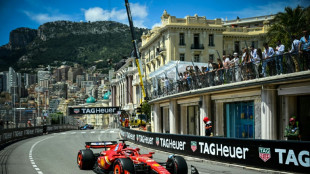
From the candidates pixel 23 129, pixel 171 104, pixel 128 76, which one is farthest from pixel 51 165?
pixel 128 76

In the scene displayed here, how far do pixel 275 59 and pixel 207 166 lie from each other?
573 cm

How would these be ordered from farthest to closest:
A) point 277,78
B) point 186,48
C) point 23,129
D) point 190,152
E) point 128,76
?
point 128,76, point 186,48, point 23,129, point 190,152, point 277,78

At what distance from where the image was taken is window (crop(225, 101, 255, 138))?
71.6ft

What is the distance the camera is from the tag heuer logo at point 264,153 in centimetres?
1304

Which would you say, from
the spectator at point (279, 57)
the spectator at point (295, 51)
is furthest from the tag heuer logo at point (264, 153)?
the spectator at point (279, 57)

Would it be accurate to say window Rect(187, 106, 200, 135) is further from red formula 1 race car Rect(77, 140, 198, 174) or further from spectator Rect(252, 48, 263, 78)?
red formula 1 race car Rect(77, 140, 198, 174)

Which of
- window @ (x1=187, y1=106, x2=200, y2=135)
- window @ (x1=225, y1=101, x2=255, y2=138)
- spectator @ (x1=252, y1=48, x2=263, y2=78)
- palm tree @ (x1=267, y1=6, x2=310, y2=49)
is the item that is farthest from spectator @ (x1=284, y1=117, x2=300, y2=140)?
palm tree @ (x1=267, y1=6, x2=310, y2=49)

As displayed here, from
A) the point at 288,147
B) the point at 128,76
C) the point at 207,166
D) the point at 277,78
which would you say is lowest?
the point at 207,166

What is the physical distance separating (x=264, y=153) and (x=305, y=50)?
475 centimetres

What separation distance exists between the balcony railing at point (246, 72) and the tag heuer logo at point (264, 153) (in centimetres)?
419

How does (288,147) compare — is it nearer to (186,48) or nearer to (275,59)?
(275,59)

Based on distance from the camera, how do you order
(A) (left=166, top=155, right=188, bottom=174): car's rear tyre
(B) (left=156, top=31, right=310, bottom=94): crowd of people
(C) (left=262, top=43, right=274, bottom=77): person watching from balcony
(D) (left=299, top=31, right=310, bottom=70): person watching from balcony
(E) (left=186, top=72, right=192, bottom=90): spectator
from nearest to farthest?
(A) (left=166, top=155, right=188, bottom=174): car's rear tyre
(D) (left=299, top=31, right=310, bottom=70): person watching from balcony
(B) (left=156, top=31, right=310, bottom=94): crowd of people
(C) (left=262, top=43, right=274, bottom=77): person watching from balcony
(E) (left=186, top=72, right=192, bottom=90): spectator

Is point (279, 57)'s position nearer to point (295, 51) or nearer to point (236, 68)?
point (295, 51)

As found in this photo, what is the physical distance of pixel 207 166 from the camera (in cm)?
1538
